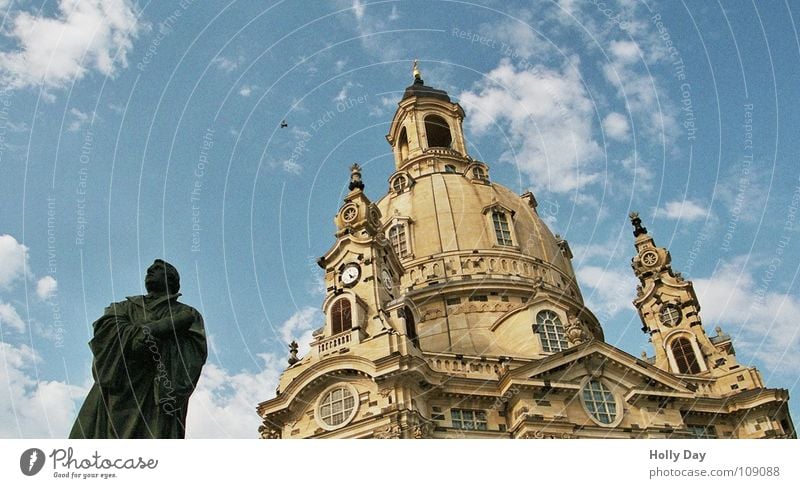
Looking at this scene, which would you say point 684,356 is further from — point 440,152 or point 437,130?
point 437,130

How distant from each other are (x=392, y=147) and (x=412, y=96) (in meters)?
5.28

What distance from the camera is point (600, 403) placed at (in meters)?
34.4

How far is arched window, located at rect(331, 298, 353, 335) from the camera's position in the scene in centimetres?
3497

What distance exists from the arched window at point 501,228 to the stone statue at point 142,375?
40534 mm

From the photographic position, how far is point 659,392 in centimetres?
3500

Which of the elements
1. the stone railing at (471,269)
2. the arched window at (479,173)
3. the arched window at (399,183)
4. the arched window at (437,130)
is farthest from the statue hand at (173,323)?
the arched window at (437,130)

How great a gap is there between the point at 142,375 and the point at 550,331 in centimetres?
3284

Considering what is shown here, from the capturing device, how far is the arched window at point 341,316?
115 feet
